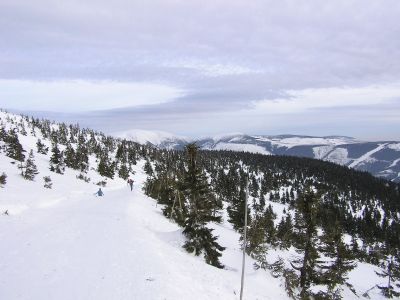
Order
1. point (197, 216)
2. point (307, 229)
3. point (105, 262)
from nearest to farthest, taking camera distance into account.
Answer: point (105, 262)
point (197, 216)
point (307, 229)

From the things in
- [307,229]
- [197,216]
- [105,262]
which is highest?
[197,216]

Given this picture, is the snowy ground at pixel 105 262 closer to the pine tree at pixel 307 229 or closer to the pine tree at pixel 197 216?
the pine tree at pixel 197 216

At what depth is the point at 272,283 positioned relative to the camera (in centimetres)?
3566

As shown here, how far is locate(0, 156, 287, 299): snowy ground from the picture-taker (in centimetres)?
1950

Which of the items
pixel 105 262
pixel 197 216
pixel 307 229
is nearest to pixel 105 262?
pixel 105 262

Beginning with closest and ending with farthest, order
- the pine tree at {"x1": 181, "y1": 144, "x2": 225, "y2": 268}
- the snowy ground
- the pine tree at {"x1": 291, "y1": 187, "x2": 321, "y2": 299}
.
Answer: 1. the snowy ground
2. the pine tree at {"x1": 181, "y1": 144, "x2": 225, "y2": 268}
3. the pine tree at {"x1": 291, "y1": 187, "x2": 321, "y2": 299}

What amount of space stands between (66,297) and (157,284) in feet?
16.5

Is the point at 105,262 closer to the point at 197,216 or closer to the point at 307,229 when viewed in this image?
the point at 197,216

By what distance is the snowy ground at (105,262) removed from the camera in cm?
1950

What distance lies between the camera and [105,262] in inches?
916

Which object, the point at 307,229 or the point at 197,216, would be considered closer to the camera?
the point at 197,216

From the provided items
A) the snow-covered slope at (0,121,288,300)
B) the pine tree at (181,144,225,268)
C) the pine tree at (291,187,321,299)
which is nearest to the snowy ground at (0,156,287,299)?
the snow-covered slope at (0,121,288,300)

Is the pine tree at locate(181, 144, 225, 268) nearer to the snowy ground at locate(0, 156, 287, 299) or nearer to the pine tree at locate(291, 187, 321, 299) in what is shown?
the snowy ground at locate(0, 156, 287, 299)

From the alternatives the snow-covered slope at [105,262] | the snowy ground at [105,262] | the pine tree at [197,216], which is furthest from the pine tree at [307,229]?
the pine tree at [197,216]
